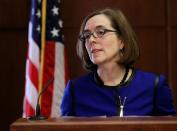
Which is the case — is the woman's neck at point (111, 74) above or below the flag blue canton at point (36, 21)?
below

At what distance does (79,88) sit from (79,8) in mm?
1502

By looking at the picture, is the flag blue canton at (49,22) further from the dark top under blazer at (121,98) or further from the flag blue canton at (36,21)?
the dark top under blazer at (121,98)

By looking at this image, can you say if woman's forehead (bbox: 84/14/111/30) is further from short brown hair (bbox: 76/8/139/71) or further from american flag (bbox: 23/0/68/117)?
american flag (bbox: 23/0/68/117)

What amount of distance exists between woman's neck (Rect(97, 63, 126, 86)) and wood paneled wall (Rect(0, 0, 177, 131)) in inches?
54.5

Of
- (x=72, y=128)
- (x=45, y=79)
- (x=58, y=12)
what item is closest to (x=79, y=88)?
(x=72, y=128)

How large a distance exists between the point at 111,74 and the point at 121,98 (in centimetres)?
15

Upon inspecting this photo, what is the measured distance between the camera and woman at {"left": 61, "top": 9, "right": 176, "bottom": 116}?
5.16 feet

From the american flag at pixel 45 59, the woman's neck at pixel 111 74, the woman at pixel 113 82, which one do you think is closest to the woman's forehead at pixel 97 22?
the woman at pixel 113 82

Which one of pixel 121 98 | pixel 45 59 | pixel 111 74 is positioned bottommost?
pixel 121 98

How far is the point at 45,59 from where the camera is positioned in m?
2.65

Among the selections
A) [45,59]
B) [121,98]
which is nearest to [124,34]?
[121,98]

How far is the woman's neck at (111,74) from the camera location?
166 centimetres

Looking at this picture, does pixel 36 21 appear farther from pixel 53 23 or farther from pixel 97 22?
pixel 97 22

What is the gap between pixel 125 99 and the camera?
1.57m
